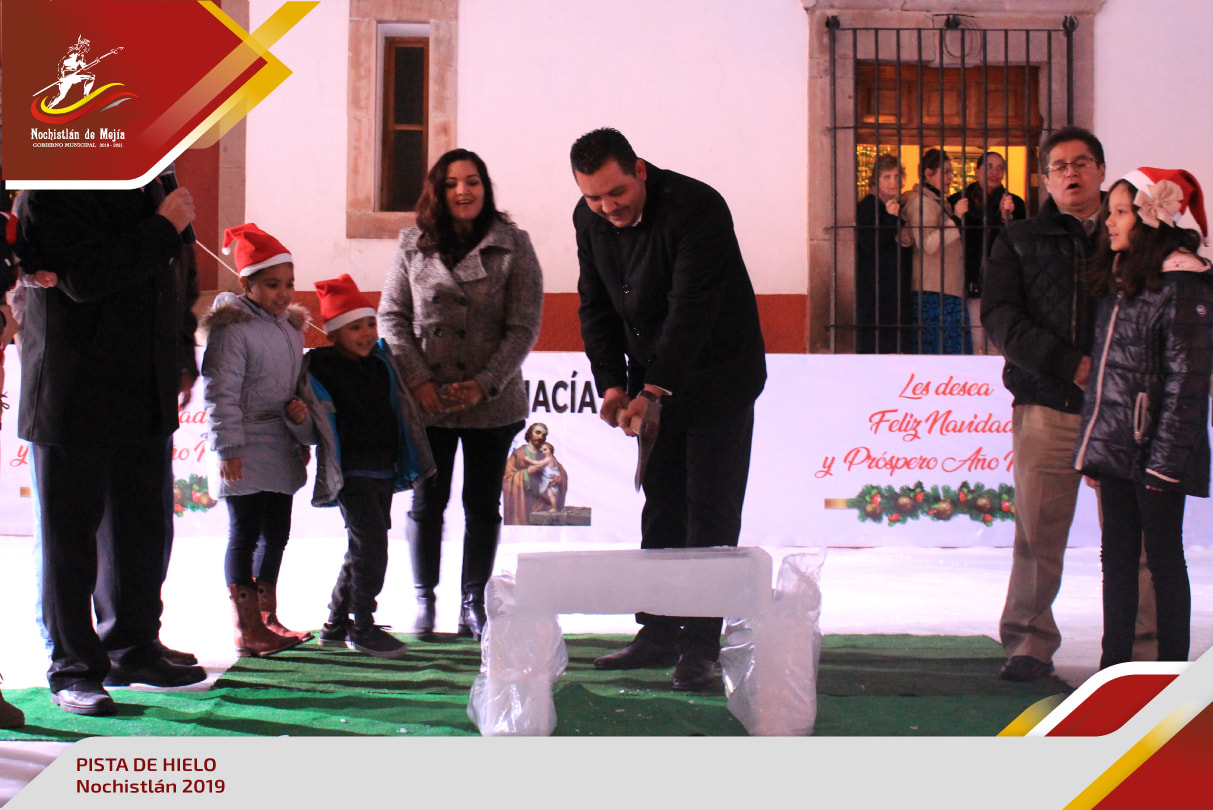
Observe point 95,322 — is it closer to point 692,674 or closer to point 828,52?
point 692,674

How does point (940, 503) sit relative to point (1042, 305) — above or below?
below

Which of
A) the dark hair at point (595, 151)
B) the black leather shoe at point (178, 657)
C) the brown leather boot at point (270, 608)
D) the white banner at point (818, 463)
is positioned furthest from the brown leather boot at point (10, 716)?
the white banner at point (818, 463)

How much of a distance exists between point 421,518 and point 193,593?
41.1 inches

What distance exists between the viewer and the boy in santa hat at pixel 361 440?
2.90 meters

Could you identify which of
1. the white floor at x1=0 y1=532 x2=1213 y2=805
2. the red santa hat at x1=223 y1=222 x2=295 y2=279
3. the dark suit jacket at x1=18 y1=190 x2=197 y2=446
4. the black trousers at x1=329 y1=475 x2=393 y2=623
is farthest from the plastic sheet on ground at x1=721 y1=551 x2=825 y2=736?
the red santa hat at x1=223 y1=222 x2=295 y2=279

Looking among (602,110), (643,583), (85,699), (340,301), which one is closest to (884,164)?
(602,110)

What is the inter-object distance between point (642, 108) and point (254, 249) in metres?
1.05

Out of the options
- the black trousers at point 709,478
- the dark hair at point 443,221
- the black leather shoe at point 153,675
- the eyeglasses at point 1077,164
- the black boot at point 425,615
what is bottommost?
the black leather shoe at point 153,675

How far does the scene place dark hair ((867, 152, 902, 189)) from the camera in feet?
10.8

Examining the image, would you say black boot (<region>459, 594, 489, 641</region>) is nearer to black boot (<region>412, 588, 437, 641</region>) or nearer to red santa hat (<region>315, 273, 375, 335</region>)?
black boot (<region>412, 588, 437, 641</region>)

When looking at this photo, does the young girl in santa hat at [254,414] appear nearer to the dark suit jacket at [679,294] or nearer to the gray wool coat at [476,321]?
the gray wool coat at [476,321]

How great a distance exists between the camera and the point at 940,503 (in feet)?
14.7

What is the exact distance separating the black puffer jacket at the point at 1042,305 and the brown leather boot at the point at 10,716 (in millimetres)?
2213

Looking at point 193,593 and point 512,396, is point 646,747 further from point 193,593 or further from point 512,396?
point 193,593
